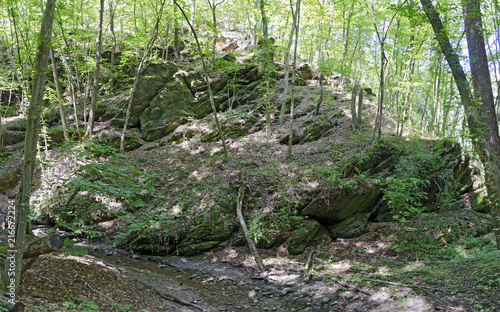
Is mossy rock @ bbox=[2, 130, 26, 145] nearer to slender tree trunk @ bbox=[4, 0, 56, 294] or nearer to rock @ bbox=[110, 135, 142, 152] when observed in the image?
rock @ bbox=[110, 135, 142, 152]

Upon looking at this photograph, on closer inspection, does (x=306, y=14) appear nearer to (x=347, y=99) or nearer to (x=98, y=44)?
(x=347, y=99)

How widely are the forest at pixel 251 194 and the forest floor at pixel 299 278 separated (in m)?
0.05

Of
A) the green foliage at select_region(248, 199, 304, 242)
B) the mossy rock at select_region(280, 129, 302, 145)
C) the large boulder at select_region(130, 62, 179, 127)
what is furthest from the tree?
the large boulder at select_region(130, 62, 179, 127)

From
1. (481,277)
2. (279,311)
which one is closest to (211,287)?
(279,311)

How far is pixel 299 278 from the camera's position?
24.0ft

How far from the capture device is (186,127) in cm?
1672

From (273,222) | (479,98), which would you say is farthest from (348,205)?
(479,98)

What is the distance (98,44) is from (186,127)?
6153 mm

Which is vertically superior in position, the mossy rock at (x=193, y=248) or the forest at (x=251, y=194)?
the forest at (x=251, y=194)

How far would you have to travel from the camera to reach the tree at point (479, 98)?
5.55m

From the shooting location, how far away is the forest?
15.7 feet

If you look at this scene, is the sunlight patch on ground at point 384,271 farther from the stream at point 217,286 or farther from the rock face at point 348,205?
the rock face at point 348,205

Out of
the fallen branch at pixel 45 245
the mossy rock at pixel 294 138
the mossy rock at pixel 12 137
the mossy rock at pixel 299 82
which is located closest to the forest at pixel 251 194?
the fallen branch at pixel 45 245

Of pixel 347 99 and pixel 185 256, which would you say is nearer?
pixel 185 256
